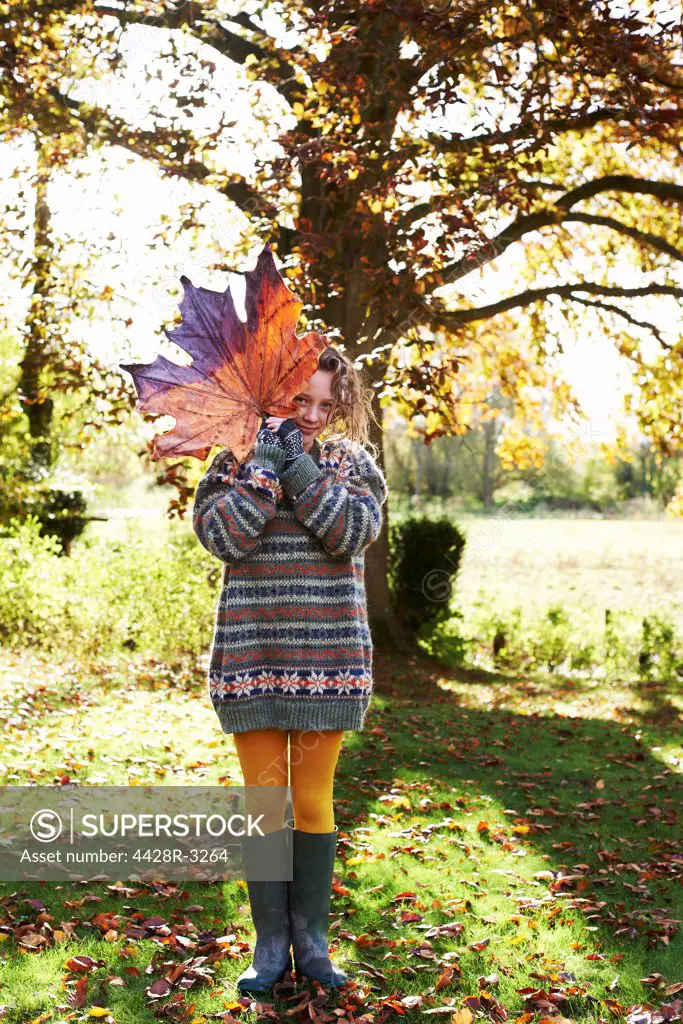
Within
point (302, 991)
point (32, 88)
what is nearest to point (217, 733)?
point (302, 991)

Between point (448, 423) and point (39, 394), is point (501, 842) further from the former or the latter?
point (39, 394)

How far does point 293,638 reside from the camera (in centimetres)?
267

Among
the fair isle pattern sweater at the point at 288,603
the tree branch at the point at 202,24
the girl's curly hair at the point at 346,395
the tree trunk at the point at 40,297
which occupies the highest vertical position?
the tree branch at the point at 202,24

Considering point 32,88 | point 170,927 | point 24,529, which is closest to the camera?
point 170,927

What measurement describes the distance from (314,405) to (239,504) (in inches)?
16.7

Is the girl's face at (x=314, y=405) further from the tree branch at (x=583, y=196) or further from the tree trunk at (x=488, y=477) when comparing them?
the tree trunk at (x=488, y=477)

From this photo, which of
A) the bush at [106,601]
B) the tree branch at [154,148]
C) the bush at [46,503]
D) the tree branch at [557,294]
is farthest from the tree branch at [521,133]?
the bush at [46,503]

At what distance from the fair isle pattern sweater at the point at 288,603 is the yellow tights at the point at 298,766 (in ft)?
0.24

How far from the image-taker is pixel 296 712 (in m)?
2.66

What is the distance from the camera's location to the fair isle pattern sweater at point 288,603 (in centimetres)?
265

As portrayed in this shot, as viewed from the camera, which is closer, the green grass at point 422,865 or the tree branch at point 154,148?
the green grass at point 422,865

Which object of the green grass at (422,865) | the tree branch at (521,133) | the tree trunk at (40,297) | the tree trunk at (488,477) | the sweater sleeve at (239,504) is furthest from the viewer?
the tree trunk at (488,477)

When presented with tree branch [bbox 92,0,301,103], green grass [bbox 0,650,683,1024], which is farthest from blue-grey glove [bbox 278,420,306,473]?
tree branch [bbox 92,0,301,103]

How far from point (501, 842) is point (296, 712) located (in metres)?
2.35
